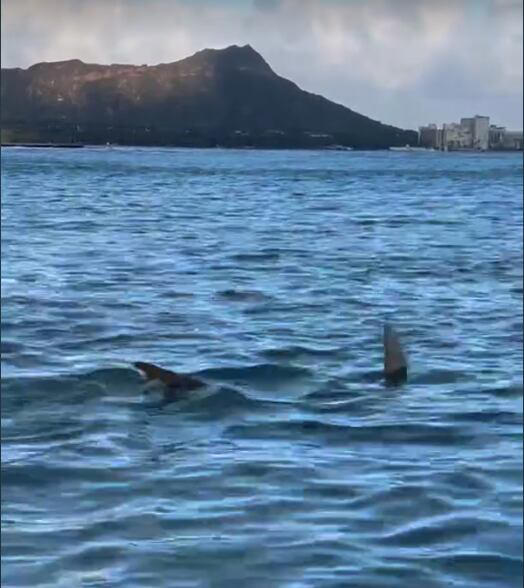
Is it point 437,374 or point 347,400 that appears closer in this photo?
point 347,400

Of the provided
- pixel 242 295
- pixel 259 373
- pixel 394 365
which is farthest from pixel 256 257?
pixel 394 365

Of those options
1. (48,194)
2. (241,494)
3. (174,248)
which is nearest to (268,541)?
(241,494)

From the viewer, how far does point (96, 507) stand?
8.41 m

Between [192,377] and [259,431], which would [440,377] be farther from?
[259,431]

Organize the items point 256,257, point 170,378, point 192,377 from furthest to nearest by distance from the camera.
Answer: point 256,257
point 192,377
point 170,378

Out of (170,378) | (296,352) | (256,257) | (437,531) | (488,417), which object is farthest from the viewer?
(256,257)

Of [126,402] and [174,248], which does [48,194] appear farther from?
[126,402]

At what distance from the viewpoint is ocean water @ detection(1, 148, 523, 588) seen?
758cm

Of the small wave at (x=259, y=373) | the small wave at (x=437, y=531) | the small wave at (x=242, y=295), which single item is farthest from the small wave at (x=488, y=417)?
the small wave at (x=242, y=295)

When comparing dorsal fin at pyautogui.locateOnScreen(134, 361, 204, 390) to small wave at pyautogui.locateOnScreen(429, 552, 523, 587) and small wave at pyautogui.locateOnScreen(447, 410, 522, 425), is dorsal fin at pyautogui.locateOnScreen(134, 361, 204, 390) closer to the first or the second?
small wave at pyautogui.locateOnScreen(447, 410, 522, 425)

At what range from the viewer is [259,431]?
35.8 ft

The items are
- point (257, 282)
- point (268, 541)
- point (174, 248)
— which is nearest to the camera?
point (268, 541)

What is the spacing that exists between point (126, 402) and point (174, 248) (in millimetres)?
22855

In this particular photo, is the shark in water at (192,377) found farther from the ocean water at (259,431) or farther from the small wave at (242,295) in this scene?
the small wave at (242,295)
